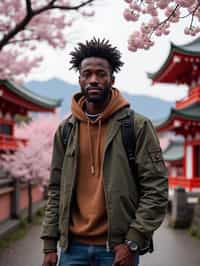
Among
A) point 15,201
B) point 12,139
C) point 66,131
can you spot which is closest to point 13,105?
point 12,139

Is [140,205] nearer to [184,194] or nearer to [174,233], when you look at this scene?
[174,233]

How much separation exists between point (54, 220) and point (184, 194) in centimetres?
1290

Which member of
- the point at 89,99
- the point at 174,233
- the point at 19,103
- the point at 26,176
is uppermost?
the point at 19,103

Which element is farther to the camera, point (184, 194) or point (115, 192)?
point (184, 194)

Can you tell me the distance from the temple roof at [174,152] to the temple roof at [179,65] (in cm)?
724

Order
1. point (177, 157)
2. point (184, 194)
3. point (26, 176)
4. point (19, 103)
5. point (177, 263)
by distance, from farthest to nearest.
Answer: point (177, 157) < point (19, 103) < point (26, 176) < point (184, 194) < point (177, 263)

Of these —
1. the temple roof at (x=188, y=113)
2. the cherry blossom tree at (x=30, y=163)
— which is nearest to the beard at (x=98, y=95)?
the temple roof at (x=188, y=113)

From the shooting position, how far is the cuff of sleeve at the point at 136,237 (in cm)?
245

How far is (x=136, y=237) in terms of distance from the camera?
2447 mm

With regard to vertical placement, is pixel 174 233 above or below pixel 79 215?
below

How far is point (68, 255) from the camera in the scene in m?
2.59

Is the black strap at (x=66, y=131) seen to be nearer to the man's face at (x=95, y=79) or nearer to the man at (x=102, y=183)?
the man at (x=102, y=183)

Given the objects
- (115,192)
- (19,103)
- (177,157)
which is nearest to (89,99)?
(115,192)

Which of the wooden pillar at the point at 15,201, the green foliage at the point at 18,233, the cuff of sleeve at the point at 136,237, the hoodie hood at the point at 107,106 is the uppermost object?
the hoodie hood at the point at 107,106
